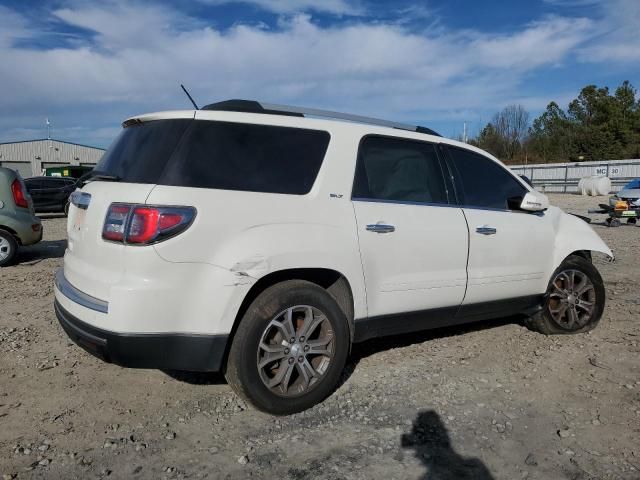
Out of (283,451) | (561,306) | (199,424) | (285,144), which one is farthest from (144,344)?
(561,306)

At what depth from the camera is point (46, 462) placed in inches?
114

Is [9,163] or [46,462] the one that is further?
[9,163]

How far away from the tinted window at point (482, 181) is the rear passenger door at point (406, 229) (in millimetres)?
222

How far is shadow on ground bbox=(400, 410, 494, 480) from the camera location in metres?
2.83

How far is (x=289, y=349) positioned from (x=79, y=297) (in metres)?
1.31

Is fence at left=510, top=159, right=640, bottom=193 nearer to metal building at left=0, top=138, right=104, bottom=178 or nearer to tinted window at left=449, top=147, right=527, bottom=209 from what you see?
tinted window at left=449, top=147, right=527, bottom=209

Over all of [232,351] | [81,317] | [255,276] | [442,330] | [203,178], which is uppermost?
[203,178]

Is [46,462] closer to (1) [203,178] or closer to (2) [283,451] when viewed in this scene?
(2) [283,451]

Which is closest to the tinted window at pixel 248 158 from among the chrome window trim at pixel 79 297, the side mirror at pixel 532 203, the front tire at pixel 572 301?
the chrome window trim at pixel 79 297

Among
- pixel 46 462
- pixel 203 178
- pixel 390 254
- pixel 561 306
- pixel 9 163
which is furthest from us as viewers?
pixel 9 163

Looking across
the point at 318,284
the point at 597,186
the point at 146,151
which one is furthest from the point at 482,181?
the point at 597,186

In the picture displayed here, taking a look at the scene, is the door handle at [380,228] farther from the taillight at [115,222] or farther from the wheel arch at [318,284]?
the taillight at [115,222]

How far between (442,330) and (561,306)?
3.68 feet

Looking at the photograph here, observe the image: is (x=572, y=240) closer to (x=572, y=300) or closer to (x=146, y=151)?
(x=572, y=300)
